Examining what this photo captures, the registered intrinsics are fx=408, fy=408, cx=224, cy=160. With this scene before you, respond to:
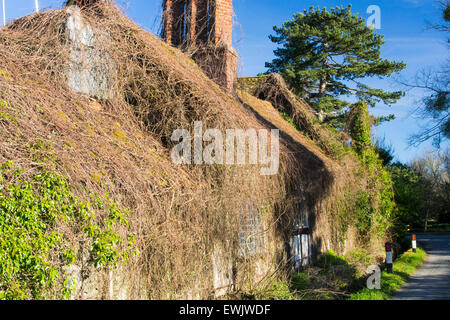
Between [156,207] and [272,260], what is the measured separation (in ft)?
15.6

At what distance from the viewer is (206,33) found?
10.9m

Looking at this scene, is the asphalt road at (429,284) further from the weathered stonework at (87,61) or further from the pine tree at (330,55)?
the pine tree at (330,55)

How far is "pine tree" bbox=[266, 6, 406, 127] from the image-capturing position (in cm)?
2508

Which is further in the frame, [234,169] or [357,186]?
[357,186]

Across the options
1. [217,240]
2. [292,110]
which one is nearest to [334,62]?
[292,110]

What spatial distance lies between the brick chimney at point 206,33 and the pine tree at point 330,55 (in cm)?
1511

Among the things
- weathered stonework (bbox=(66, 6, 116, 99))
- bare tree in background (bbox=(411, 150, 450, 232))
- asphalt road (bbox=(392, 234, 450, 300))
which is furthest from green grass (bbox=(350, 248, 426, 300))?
bare tree in background (bbox=(411, 150, 450, 232))

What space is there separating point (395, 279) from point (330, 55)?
18550mm

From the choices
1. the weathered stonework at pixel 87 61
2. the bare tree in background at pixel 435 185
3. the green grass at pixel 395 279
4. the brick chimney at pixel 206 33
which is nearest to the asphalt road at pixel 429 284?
the green grass at pixel 395 279

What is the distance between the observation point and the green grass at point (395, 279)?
342 inches

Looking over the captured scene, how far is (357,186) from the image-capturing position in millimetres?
15141

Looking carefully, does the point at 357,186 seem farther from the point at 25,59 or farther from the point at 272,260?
the point at 25,59

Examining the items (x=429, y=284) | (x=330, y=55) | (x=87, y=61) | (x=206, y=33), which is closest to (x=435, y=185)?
(x=330, y=55)

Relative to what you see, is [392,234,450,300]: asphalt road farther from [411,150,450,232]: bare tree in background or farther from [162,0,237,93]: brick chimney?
[411,150,450,232]: bare tree in background
